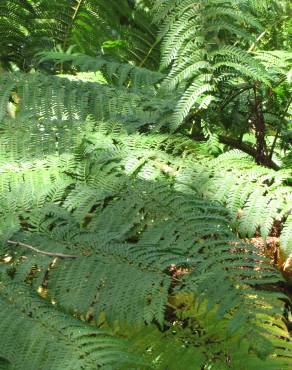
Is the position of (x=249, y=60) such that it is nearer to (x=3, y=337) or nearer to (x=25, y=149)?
(x=25, y=149)

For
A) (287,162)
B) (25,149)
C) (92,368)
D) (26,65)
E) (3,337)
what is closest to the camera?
(92,368)

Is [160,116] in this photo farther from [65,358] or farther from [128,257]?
[65,358]

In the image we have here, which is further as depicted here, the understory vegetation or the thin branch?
the thin branch

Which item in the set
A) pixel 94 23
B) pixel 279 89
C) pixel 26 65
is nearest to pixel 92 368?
pixel 279 89

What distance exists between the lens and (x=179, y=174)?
133cm

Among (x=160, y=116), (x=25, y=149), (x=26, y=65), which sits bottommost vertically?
(x=26, y=65)

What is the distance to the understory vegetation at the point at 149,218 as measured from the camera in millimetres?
960

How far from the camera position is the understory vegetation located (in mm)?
960

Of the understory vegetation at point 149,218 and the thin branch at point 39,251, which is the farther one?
the thin branch at point 39,251

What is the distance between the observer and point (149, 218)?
1.18 metres

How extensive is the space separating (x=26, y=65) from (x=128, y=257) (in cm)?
195

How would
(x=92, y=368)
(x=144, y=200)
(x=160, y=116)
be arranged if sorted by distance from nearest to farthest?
1. (x=92, y=368)
2. (x=144, y=200)
3. (x=160, y=116)

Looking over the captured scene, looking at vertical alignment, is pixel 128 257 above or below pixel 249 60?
below

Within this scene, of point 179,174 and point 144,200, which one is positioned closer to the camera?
point 144,200
